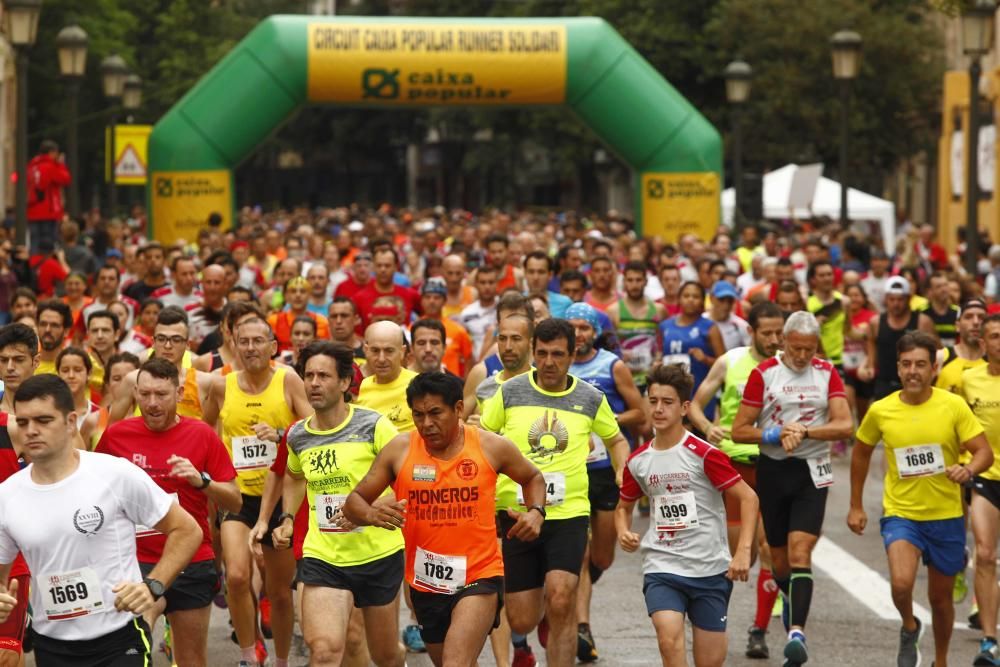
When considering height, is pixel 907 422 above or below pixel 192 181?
below

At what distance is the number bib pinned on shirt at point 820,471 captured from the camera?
9.92 m

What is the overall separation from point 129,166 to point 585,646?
20.4 metres

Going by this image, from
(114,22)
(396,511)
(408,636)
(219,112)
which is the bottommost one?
(408,636)

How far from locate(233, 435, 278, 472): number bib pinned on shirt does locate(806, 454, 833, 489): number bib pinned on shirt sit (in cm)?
Answer: 270

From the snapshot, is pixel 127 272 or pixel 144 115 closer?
pixel 127 272

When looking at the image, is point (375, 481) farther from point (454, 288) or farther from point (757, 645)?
point (454, 288)

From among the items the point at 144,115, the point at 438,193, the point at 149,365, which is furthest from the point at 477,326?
the point at 438,193

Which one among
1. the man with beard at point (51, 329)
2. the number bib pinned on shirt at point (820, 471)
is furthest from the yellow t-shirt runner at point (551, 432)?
the man with beard at point (51, 329)

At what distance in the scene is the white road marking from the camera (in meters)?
11.2

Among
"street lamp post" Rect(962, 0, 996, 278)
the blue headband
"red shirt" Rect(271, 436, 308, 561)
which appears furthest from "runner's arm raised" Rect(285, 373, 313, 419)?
"street lamp post" Rect(962, 0, 996, 278)

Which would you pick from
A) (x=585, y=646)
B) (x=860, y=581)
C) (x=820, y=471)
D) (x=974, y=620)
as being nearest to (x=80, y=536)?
(x=585, y=646)

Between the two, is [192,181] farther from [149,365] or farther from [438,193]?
[438,193]

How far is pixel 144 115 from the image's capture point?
4978cm

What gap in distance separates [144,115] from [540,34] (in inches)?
1063
